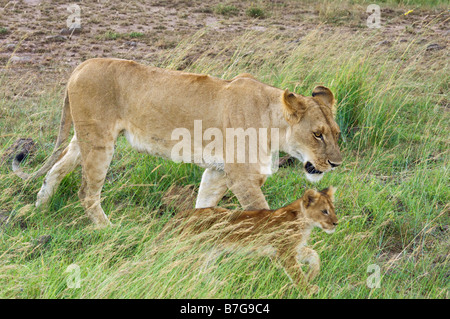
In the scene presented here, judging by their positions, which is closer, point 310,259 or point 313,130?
point 310,259

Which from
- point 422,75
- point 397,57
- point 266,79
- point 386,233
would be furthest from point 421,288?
point 397,57

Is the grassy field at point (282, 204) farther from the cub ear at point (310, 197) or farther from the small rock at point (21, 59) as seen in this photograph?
the small rock at point (21, 59)

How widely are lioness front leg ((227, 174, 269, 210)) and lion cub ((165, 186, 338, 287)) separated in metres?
0.25

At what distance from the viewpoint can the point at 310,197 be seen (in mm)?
4457

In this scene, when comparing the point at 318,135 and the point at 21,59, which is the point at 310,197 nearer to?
the point at 318,135

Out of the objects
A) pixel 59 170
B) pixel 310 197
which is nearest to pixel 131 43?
pixel 59 170

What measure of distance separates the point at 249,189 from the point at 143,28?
6312 mm

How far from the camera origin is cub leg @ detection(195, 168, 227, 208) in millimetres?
5234

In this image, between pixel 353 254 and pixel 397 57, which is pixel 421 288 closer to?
pixel 353 254

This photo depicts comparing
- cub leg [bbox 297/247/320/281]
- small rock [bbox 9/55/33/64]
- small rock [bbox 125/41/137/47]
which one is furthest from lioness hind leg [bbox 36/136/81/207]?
small rock [bbox 125/41/137/47]

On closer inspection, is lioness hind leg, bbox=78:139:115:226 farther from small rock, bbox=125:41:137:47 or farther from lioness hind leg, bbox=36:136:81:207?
small rock, bbox=125:41:137:47

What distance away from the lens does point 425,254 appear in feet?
16.2

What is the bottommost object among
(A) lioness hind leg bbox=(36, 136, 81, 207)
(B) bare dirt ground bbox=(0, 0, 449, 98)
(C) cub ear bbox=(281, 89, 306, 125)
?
(B) bare dirt ground bbox=(0, 0, 449, 98)

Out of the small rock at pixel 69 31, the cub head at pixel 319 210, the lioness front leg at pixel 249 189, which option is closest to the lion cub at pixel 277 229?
the cub head at pixel 319 210
